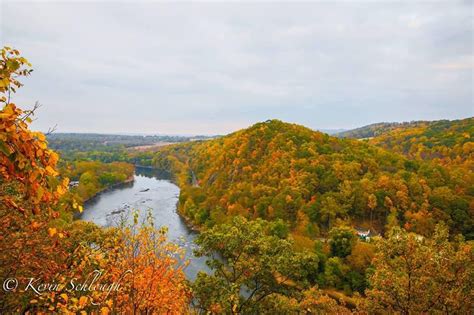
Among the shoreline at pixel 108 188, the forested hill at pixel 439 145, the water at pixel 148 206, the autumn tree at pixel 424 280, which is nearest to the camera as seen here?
the autumn tree at pixel 424 280

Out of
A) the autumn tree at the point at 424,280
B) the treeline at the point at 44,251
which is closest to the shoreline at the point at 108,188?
the treeline at the point at 44,251

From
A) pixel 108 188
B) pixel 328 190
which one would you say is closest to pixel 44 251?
pixel 328 190

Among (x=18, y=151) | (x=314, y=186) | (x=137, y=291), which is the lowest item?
(x=314, y=186)

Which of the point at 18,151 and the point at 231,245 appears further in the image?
the point at 231,245

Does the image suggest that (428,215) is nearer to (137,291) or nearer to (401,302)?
(401,302)

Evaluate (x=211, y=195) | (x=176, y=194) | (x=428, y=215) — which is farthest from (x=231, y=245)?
(x=176, y=194)

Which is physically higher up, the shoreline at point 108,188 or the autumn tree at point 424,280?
the autumn tree at point 424,280

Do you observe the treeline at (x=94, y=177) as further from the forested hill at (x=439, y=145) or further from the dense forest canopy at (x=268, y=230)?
the forested hill at (x=439, y=145)

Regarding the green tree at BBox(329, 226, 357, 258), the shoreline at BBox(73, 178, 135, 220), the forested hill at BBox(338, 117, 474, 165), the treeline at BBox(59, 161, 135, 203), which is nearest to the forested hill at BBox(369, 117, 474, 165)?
the forested hill at BBox(338, 117, 474, 165)
